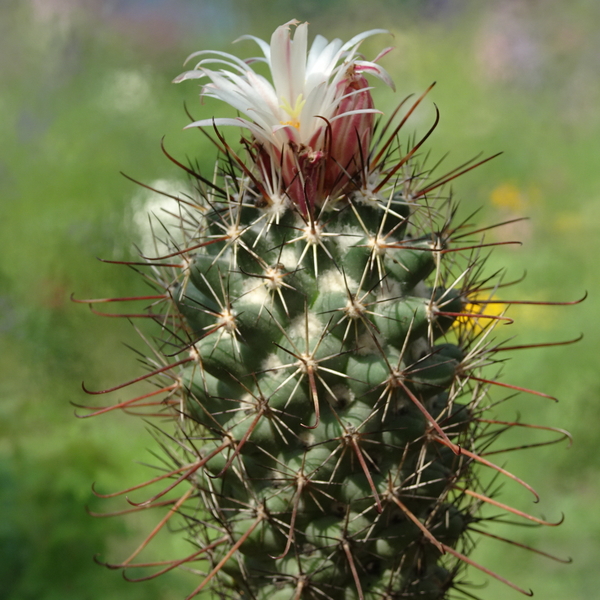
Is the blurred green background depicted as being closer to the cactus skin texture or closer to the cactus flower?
the cactus skin texture

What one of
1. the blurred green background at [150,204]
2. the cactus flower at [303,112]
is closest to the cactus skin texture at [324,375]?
the cactus flower at [303,112]

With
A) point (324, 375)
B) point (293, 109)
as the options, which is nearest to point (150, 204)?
point (293, 109)

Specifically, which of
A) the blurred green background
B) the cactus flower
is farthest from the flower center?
the blurred green background

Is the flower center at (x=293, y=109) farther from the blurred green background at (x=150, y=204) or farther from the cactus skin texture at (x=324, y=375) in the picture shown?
the blurred green background at (x=150, y=204)

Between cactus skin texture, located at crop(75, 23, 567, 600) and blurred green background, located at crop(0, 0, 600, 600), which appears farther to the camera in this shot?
blurred green background, located at crop(0, 0, 600, 600)

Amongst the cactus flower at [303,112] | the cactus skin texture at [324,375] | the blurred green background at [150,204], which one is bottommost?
the cactus skin texture at [324,375]

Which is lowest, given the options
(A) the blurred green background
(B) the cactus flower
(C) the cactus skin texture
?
(C) the cactus skin texture

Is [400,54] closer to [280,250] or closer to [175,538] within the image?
[175,538]
